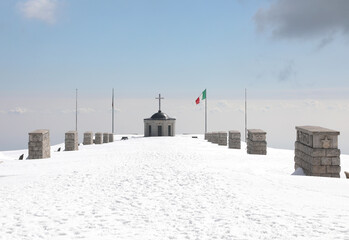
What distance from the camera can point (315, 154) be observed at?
38.3 feet

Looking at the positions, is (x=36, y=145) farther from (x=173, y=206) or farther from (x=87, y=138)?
(x=173, y=206)

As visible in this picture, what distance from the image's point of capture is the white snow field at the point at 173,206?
18.5 feet

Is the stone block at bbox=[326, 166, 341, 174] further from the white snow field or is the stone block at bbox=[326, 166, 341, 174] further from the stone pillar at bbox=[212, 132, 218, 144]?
the stone pillar at bbox=[212, 132, 218, 144]

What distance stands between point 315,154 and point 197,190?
5.72 m

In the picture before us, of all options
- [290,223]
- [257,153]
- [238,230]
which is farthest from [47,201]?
[257,153]

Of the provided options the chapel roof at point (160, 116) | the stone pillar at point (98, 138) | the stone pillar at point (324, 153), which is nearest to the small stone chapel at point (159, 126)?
the chapel roof at point (160, 116)

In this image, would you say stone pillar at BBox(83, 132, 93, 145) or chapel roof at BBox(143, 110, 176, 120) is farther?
chapel roof at BBox(143, 110, 176, 120)

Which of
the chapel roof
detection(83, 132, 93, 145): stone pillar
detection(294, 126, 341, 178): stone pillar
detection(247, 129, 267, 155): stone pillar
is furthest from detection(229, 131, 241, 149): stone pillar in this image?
detection(83, 132, 93, 145): stone pillar

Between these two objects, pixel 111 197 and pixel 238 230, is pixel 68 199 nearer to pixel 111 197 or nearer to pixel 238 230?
pixel 111 197

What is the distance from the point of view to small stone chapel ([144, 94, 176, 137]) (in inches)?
1439

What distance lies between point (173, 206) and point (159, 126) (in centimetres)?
2972

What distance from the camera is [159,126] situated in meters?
36.6

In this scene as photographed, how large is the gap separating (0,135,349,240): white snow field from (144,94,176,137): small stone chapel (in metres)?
26.0

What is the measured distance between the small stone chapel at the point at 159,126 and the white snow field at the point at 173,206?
26.0 m
